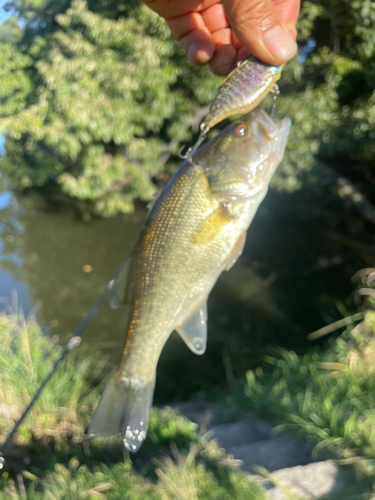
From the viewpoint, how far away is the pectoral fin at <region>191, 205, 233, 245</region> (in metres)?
1.57

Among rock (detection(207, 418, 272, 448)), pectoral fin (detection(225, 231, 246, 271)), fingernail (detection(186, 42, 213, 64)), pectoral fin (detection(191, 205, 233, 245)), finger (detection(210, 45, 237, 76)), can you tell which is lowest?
rock (detection(207, 418, 272, 448))

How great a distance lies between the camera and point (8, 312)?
6.07 m

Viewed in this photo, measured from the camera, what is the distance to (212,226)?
158cm

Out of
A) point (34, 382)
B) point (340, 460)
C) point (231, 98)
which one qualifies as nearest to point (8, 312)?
point (34, 382)

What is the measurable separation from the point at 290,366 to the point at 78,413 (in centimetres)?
246

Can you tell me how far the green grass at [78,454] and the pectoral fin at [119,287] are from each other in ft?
4.87

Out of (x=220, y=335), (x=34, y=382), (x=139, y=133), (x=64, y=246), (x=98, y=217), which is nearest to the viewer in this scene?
(x=34, y=382)

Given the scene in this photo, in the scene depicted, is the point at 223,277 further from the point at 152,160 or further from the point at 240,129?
the point at 240,129

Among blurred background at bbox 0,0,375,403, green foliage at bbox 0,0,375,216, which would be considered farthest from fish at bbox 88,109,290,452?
green foliage at bbox 0,0,375,216

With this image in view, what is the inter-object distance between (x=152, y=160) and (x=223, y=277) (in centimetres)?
277

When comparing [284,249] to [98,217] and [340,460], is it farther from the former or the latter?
[340,460]

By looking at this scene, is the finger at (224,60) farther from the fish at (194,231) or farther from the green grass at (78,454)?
the green grass at (78,454)

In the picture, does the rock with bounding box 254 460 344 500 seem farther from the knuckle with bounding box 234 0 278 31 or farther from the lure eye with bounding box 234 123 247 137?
the knuckle with bounding box 234 0 278 31

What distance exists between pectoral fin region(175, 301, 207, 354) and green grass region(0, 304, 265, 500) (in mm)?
1292
